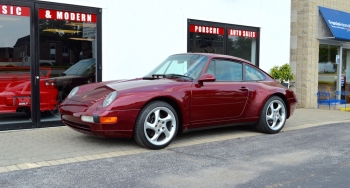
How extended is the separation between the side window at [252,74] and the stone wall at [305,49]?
5.48 metres

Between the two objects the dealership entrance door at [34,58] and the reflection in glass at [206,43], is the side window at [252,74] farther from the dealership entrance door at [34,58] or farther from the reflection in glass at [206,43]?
the dealership entrance door at [34,58]

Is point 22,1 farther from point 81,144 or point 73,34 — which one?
point 81,144

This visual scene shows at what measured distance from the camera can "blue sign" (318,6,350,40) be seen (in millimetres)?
12227

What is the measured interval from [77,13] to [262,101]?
411 centimetres

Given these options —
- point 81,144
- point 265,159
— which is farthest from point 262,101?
point 81,144

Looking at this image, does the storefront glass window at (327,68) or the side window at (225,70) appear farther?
the storefront glass window at (327,68)

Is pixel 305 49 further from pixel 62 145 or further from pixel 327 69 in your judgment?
pixel 62 145

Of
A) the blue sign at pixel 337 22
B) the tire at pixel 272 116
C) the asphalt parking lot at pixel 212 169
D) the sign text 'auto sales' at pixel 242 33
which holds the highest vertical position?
the blue sign at pixel 337 22

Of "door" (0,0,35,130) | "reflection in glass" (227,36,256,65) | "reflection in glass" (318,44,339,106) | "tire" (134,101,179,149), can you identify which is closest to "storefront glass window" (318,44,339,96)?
"reflection in glass" (318,44,339,106)

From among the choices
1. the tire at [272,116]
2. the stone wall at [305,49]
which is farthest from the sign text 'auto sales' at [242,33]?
the tire at [272,116]

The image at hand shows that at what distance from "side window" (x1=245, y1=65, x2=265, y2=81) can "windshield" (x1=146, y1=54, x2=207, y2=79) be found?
1.00 meters

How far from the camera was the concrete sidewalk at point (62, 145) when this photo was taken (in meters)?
5.07

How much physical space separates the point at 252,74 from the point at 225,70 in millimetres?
700

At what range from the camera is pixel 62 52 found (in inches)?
310
